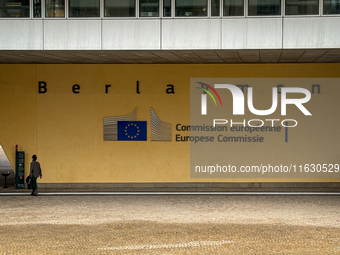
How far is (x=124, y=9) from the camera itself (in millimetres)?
14250

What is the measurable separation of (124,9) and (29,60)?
14.9 ft

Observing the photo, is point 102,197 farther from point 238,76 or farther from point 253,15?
point 253,15

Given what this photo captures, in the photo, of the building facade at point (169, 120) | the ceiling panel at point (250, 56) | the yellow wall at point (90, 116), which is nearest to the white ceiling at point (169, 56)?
the ceiling panel at point (250, 56)

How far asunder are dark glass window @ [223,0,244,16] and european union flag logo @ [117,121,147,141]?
5477 mm

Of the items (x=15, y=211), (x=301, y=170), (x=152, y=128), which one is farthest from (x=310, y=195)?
(x=15, y=211)

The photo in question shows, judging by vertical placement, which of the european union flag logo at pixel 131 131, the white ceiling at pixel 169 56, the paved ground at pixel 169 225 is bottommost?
the paved ground at pixel 169 225

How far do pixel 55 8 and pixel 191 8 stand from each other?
169 inches

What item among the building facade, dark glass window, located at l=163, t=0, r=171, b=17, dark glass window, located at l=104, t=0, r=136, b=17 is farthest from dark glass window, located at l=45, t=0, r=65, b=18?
dark glass window, located at l=163, t=0, r=171, b=17

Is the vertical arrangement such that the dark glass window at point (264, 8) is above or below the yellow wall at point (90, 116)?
above

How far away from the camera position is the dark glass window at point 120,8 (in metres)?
14.2

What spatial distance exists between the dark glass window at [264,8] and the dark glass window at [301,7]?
299 mm

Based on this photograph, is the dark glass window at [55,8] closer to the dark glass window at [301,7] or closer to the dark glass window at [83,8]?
the dark glass window at [83,8]

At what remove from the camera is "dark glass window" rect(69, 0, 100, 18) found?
14.3 metres

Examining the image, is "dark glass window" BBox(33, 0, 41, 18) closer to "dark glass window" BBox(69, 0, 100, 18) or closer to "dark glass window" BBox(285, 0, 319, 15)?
"dark glass window" BBox(69, 0, 100, 18)
